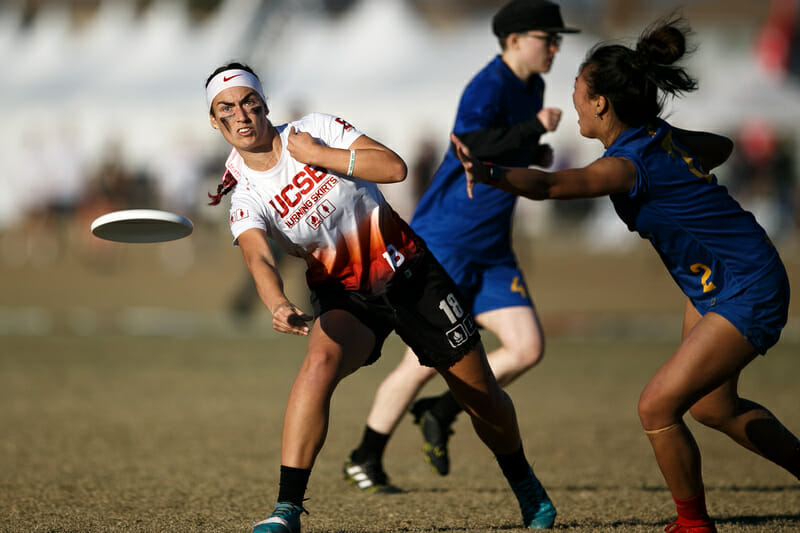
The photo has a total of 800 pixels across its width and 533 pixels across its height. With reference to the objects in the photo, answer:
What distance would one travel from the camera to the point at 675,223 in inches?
167

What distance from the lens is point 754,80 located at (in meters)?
23.0

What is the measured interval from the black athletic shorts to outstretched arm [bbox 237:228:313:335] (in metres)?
0.49

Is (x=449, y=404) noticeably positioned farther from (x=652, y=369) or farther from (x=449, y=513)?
(x=652, y=369)

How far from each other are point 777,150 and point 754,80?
23.0 ft

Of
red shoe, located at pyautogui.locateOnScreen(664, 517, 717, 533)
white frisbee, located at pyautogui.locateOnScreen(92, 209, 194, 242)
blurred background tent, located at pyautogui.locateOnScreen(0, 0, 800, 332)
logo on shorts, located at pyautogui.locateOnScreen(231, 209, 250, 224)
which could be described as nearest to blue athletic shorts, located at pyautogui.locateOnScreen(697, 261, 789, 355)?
red shoe, located at pyautogui.locateOnScreen(664, 517, 717, 533)

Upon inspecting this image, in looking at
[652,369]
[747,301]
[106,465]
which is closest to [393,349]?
[652,369]

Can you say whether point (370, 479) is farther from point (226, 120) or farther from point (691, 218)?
point (691, 218)

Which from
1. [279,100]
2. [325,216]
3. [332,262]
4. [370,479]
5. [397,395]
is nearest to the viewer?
[325,216]

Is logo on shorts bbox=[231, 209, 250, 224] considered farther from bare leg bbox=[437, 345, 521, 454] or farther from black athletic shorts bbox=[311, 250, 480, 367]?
bare leg bbox=[437, 345, 521, 454]

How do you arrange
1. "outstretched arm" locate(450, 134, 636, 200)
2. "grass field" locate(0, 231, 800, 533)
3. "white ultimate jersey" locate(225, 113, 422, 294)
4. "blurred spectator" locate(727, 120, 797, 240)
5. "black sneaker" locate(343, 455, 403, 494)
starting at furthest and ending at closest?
1. "blurred spectator" locate(727, 120, 797, 240)
2. "black sneaker" locate(343, 455, 403, 494)
3. "grass field" locate(0, 231, 800, 533)
4. "white ultimate jersey" locate(225, 113, 422, 294)
5. "outstretched arm" locate(450, 134, 636, 200)

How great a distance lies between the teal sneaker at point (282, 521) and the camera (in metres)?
4.10

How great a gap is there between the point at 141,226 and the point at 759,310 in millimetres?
2701

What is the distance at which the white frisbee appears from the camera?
442 centimetres

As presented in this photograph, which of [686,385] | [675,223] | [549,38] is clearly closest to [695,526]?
[686,385]
